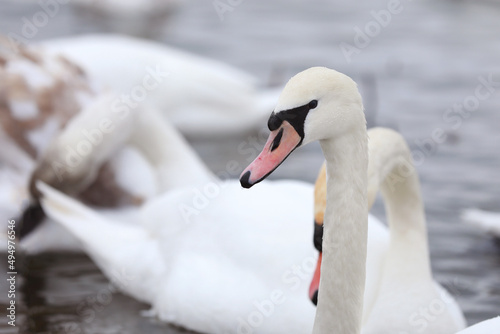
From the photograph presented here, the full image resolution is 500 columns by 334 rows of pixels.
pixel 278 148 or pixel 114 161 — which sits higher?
pixel 278 148

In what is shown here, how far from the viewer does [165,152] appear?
258 inches

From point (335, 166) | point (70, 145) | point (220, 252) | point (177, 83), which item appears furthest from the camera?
point (177, 83)

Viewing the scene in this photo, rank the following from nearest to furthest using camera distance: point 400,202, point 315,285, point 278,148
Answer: point 278,148, point 315,285, point 400,202

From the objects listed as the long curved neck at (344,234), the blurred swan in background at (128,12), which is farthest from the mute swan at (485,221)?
the blurred swan in background at (128,12)

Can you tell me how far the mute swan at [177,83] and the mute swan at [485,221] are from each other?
276 centimetres

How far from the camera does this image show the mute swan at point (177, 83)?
7.83 m

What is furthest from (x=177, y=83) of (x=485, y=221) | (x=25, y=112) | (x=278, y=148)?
(x=278, y=148)

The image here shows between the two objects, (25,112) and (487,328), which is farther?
(25,112)

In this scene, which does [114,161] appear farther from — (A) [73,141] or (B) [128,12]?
(B) [128,12]

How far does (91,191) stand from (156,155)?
0.50 meters

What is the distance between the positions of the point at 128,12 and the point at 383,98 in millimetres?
4561

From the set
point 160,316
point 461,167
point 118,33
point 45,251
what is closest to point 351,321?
point 160,316

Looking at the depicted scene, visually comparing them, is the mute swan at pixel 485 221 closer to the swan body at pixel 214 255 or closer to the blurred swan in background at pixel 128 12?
the swan body at pixel 214 255

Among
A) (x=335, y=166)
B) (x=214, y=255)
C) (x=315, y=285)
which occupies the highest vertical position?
(x=335, y=166)
